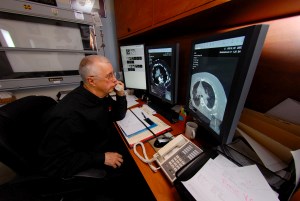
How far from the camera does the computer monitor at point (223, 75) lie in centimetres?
41

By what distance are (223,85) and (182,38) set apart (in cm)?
81

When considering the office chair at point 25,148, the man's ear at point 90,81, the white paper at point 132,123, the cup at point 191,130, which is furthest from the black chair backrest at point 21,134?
the cup at point 191,130

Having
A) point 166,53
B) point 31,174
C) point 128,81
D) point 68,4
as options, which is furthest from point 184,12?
point 68,4

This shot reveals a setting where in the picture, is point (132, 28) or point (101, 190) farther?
point (132, 28)

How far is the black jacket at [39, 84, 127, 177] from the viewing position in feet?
2.48

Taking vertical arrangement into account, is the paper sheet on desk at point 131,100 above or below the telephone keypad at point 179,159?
below

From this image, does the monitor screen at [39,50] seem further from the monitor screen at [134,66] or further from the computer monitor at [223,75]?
the computer monitor at [223,75]

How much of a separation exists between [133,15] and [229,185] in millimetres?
1493

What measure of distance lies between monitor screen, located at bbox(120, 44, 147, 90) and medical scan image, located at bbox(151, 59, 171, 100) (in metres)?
0.18

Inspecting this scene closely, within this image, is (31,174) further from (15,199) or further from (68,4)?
(68,4)

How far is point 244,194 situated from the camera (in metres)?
0.41

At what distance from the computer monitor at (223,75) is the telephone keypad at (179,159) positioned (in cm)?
15

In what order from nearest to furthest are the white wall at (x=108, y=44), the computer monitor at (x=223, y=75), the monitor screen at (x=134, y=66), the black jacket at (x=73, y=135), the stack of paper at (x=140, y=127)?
the computer monitor at (x=223, y=75), the black jacket at (x=73, y=135), the stack of paper at (x=140, y=127), the monitor screen at (x=134, y=66), the white wall at (x=108, y=44)

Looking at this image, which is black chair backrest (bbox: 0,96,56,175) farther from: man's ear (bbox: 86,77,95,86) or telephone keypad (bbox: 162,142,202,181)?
telephone keypad (bbox: 162,142,202,181)
